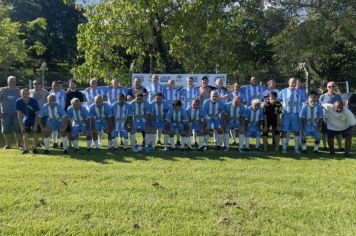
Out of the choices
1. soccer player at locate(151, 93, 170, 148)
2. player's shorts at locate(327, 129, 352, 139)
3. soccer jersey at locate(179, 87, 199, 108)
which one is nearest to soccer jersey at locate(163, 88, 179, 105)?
soccer jersey at locate(179, 87, 199, 108)

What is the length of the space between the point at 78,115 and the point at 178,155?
9.85ft

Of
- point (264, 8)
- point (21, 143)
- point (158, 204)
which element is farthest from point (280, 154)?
point (264, 8)

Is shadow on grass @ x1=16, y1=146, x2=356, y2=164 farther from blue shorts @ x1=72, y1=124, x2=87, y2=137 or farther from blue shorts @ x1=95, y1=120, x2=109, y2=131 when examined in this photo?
blue shorts @ x1=95, y1=120, x2=109, y2=131

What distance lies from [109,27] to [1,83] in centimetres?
2524

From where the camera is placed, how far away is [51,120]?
12109mm

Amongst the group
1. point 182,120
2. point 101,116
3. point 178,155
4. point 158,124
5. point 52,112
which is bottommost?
point 178,155

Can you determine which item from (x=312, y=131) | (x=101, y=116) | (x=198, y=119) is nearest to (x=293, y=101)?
(x=312, y=131)

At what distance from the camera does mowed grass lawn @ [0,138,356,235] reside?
574 centimetres

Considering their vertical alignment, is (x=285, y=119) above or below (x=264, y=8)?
below

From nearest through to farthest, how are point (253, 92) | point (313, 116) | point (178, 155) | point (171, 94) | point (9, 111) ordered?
point (178, 155)
point (313, 116)
point (9, 111)
point (171, 94)
point (253, 92)

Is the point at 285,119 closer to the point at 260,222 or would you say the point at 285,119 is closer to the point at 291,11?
the point at 260,222

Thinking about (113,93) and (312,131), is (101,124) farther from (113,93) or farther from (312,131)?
(312,131)

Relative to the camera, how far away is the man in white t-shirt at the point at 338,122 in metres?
11.8

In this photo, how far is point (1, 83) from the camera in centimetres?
4012
